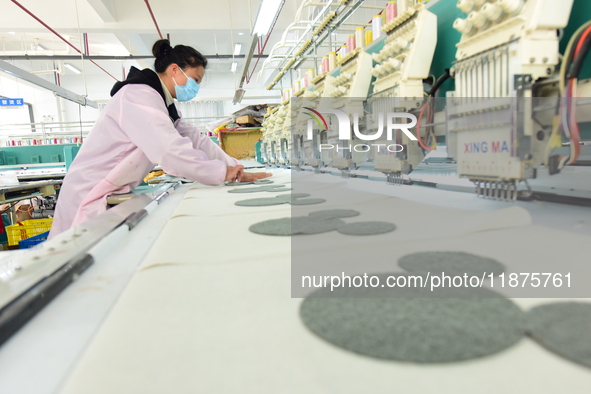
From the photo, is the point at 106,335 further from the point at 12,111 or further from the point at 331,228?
the point at 12,111

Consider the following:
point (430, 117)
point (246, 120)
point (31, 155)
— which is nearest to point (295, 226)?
point (430, 117)

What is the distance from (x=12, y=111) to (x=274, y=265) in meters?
17.7

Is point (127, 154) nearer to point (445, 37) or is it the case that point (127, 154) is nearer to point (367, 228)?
point (367, 228)

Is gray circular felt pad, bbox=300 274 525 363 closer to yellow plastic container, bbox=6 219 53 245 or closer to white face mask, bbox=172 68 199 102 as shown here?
white face mask, bbox=172 68 199 102

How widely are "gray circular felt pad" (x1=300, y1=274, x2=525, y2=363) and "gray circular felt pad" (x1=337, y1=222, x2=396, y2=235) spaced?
39cm

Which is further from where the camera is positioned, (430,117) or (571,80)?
(430,117)

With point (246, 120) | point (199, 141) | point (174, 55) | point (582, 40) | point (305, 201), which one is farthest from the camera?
point (246, 120)

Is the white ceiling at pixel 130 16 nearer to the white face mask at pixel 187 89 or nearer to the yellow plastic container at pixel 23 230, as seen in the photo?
the white face mask at pixel 187 89

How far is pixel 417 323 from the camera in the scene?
0.45 m

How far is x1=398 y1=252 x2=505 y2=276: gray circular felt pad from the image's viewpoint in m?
0.63

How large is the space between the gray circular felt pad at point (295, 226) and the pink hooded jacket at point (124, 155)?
984 millimetres

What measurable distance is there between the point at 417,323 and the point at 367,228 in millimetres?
544

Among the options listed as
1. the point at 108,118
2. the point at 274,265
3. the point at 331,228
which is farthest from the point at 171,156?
the point at 274,265

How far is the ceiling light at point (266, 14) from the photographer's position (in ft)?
10.4
